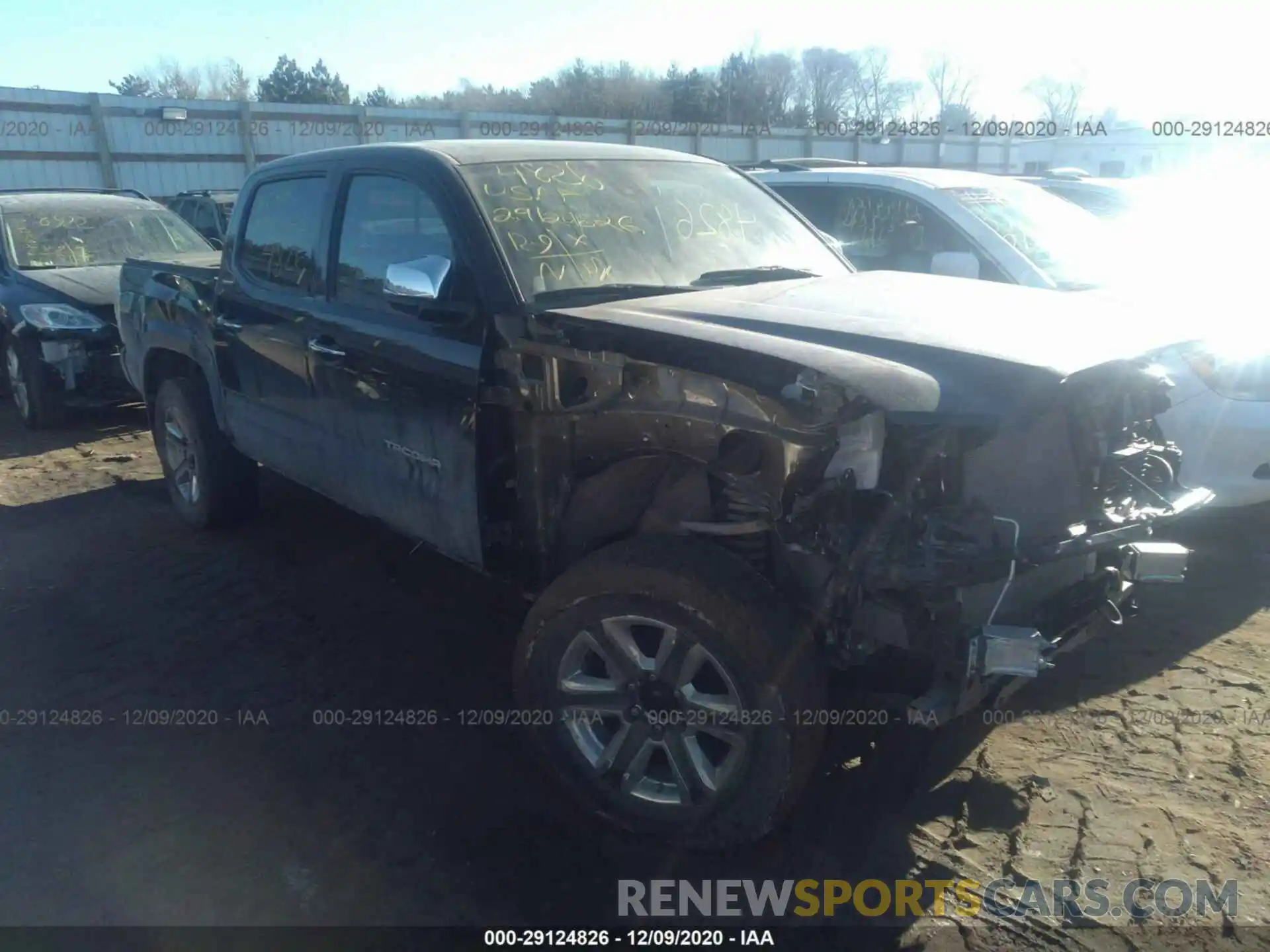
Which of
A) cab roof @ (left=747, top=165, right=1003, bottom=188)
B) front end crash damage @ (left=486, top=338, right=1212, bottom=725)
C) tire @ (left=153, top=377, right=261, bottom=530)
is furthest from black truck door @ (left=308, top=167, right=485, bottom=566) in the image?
cab roof @ (left=747, top=165, right=1003, bottom=188)

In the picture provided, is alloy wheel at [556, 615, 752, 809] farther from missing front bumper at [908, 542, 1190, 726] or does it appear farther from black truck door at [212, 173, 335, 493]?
black truck door at [212, 173, 335, 493]

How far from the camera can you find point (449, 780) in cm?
331

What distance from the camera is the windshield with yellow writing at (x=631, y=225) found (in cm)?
349

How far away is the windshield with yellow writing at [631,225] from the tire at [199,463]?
8.22ft

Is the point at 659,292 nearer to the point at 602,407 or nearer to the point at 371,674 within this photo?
the point at 602,407

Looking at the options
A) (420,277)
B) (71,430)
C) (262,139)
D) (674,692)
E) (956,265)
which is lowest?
(71,430)

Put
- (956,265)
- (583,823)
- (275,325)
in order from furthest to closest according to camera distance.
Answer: (956,265), (275,325), (583,823)

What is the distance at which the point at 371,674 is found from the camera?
402 centimetres

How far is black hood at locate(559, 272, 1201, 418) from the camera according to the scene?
2535 millimetres

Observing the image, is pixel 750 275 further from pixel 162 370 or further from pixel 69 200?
pixel 69 200

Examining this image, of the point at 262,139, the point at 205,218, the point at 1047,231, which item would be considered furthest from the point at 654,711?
the point at 262,139

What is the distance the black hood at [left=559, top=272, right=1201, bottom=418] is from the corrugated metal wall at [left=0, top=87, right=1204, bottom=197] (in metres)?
12.0

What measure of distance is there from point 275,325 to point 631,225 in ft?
5.54

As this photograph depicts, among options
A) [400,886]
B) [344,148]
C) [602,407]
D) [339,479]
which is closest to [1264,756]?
[602,407]
